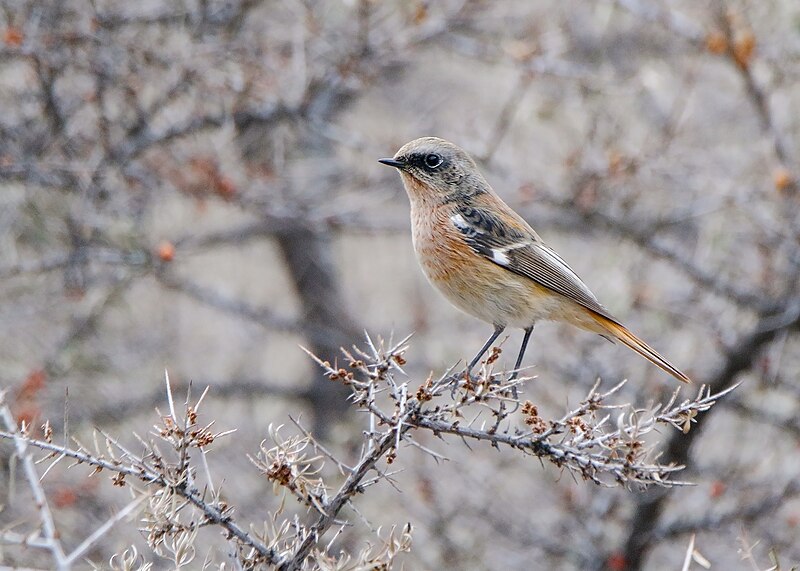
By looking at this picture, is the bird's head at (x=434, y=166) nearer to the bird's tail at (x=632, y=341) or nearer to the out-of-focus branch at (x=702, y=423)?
the bird's tail at (x=632, y=341)

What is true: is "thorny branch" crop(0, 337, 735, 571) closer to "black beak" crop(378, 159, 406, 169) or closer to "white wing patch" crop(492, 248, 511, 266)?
"white wing patch" crop(492, 248, 511, 266)

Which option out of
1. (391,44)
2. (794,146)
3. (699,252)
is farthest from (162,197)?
(794,146)

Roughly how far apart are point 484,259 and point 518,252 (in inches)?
10.1

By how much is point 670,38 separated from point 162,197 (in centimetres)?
497

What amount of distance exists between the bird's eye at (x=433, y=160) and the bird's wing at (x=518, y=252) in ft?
0.93

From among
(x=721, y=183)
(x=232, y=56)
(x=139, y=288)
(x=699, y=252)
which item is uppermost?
(x=232, y=56)

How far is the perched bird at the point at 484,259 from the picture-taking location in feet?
14.9

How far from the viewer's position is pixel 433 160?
A: 502cm

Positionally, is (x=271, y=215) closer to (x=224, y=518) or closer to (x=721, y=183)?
(x=721, y=183)

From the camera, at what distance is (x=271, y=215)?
5.98 metres

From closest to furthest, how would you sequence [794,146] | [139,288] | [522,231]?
1. [522,231]
2. [794,146]
3. [139,288]

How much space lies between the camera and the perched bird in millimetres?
4535

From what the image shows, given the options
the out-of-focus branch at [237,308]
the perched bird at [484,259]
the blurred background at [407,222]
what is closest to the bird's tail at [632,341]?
the perched bird at [484,259]

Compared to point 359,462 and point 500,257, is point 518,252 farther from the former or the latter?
point 359,462
